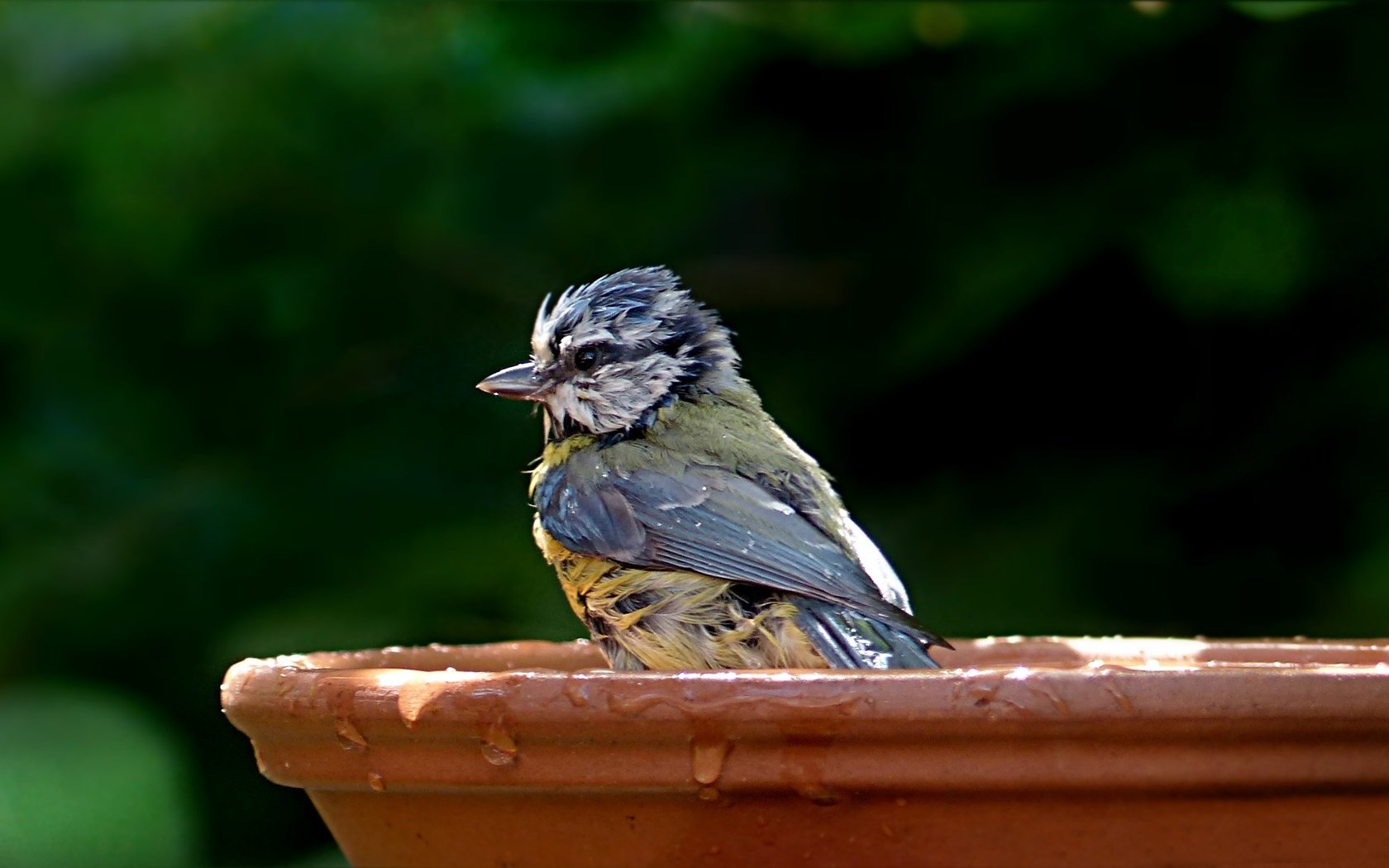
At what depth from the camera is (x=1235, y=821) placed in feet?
4.45

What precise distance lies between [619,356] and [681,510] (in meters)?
0.50

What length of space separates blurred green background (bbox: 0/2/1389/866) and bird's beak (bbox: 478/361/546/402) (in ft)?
2.53

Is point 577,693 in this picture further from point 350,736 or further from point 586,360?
point 586,360

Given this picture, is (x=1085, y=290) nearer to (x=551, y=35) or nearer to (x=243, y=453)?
(x=551, y=35)

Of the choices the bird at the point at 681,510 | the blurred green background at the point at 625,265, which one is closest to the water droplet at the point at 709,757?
the bird at the point at 681,510

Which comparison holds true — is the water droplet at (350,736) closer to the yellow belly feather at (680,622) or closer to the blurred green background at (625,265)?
the yellow belly feather at (680,622)

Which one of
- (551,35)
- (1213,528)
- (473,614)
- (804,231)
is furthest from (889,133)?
(473,614)

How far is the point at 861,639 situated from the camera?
1.83 meters

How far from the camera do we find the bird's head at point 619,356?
97.0 inches

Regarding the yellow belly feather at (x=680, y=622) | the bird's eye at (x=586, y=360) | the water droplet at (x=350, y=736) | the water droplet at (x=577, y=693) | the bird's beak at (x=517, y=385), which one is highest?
the bird's eye at (x=586, y=360)

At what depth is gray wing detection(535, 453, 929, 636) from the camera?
1.86 m

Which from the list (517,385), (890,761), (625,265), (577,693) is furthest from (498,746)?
(625,265)

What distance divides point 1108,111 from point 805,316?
2.72ft

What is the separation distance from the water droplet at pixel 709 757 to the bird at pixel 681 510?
459mm
